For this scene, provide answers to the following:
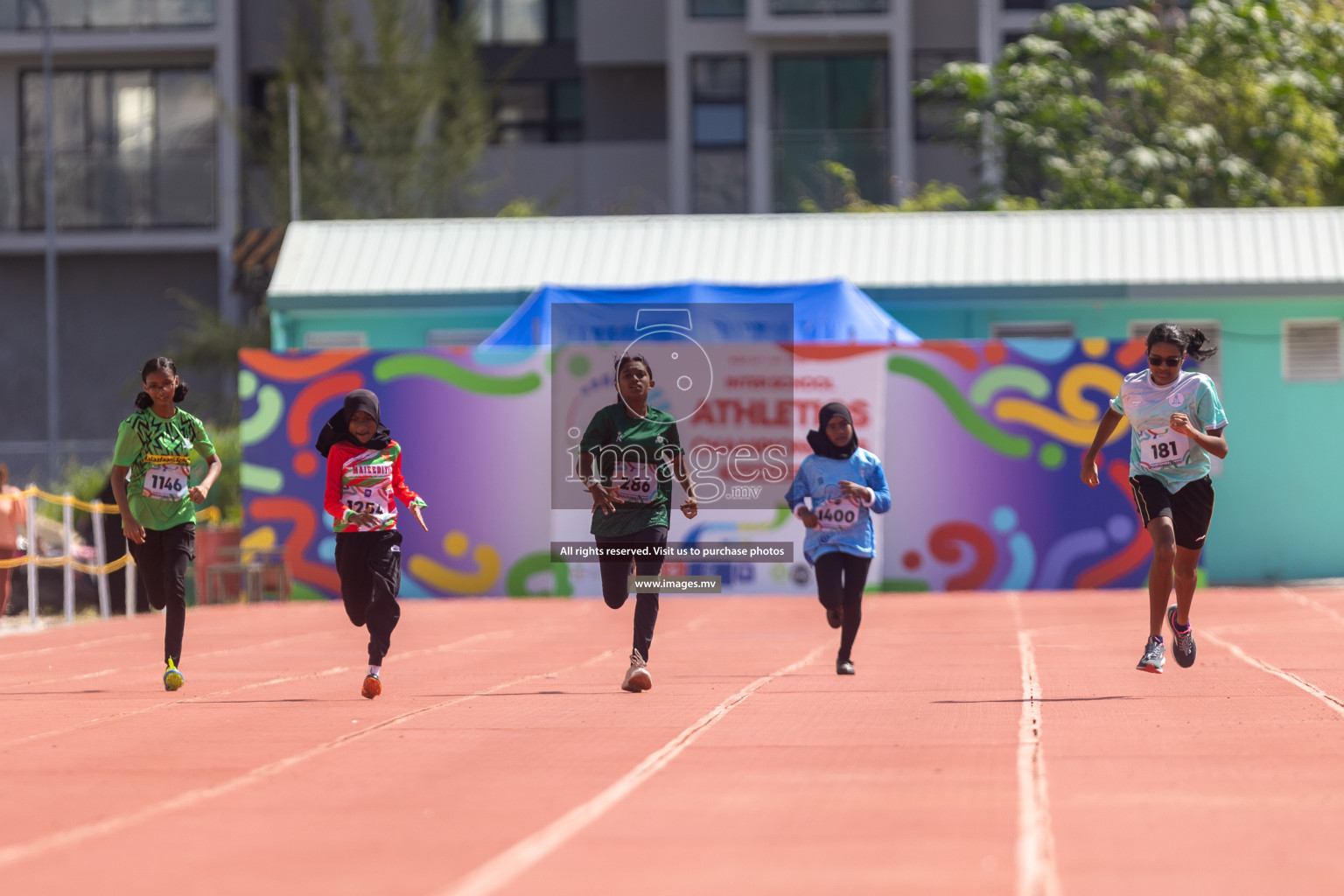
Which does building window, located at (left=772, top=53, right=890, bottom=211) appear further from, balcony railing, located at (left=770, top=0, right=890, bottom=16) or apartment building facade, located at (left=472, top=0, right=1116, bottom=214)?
balcony railing, located at (left=770, top=0, right=890, bottom=16)

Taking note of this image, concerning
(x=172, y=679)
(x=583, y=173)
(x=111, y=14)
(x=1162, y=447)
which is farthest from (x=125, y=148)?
(x=1162, y=447)

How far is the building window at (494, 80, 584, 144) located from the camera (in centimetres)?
4056

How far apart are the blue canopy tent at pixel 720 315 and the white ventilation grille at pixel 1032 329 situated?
2531 millimetres

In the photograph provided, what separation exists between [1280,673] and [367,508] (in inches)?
212

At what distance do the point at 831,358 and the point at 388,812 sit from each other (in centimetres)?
1366

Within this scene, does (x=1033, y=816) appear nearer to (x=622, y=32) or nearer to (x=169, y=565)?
(x=169, y=565)

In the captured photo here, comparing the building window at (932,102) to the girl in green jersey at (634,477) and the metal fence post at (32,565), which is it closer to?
the metal fence post at (32,565)

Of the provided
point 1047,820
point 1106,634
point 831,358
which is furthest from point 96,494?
point 1047,820

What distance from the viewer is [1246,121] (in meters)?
33.6

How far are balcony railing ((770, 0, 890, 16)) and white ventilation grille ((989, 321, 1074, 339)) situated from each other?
14628mm

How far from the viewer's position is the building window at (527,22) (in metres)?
40.2

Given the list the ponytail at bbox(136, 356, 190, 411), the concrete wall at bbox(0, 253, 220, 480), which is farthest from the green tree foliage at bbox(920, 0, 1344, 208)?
the ponytail at bbox(136, 356, 190, 411)

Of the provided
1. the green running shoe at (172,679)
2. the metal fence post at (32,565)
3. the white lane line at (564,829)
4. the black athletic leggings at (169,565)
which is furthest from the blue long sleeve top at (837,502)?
the metal fence post at (32,565)

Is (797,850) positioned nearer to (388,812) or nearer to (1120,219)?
(388,812)
